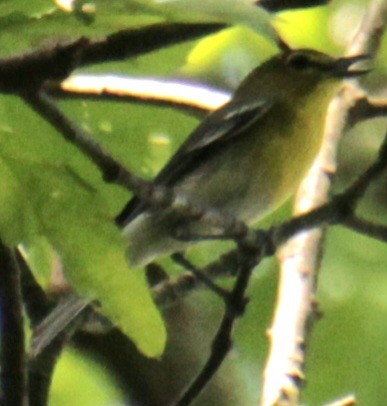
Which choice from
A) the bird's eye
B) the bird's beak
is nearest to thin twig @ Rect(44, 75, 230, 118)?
the bird's beak

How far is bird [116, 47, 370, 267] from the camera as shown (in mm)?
2887

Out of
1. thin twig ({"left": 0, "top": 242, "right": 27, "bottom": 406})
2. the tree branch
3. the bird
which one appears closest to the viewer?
thin twig ({"left": 0, "top": 242, "right": 27, "bottom": 406})

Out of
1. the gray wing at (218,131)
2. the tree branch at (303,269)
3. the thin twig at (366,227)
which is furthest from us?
the gray wing at (218,131)

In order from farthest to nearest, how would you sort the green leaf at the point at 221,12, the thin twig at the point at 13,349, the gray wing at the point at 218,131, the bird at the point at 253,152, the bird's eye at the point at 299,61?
1. the bird's eye at the point at 299,61
2. the gray wing at the point at 218,131
3. the bird at the point at 253,152
4. the thin twig at the point at 13,349
5. the green leaf at the point at 221,12

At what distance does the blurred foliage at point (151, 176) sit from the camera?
3.49 feet

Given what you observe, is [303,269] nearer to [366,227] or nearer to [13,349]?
[366,227]

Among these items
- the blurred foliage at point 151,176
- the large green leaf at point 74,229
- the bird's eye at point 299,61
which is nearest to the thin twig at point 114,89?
the blurred foliage at point 151,176

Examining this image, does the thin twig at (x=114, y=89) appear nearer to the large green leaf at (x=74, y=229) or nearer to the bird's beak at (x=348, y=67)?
the large green leaf at (x=74, y=229)

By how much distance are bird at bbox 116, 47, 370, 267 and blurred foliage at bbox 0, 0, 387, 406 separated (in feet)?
0.63

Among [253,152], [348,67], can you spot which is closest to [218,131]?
[253,152]

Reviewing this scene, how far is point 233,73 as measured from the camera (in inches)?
172

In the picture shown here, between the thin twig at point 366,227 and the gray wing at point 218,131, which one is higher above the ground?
the thin twig at point 366,227

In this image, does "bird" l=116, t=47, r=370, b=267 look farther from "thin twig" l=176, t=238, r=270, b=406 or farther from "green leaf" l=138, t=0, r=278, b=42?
"green leaf" l=138, t=0, r=278, b=42

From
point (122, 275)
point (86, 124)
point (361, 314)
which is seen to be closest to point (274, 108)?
point (361, 314)
